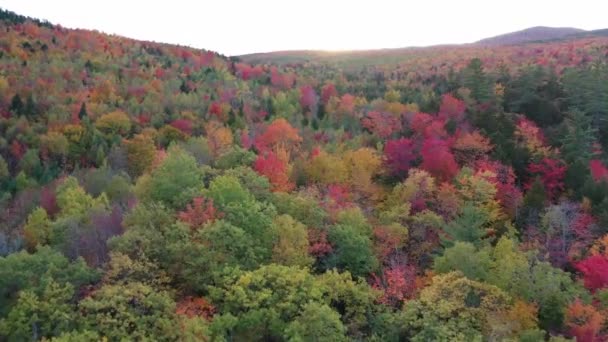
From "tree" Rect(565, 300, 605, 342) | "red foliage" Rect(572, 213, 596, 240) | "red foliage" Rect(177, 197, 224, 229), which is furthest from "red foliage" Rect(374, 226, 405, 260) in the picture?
"red foliage" Rect(572, 213, 596, 240)

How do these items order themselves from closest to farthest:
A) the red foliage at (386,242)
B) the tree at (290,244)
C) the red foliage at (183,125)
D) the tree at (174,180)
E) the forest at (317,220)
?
1. the forest at (317,220)
2. the tree at (290,244)
3. the red foliage at (386,242)
4. the tree at (174,180)
5. the red foliage at (183,125)

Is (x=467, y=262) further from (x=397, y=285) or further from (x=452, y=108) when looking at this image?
(x=452, y=108)

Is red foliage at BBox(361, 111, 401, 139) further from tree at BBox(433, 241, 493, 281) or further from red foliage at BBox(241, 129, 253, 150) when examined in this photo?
tree at BBox(433, 241, 493, 281)

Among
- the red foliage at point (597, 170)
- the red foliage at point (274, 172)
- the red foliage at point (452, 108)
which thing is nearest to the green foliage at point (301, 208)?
the red foliage at point (274, 172)

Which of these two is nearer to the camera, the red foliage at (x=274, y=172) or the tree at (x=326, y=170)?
the red foliage at (x=274, y=172)

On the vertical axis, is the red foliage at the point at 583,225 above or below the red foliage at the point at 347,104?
below

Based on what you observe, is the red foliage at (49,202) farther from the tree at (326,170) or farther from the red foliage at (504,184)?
the red foliage at (504,184)

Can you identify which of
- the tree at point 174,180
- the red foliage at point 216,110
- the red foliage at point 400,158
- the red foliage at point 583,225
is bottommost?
the red foliage at point 583,225
